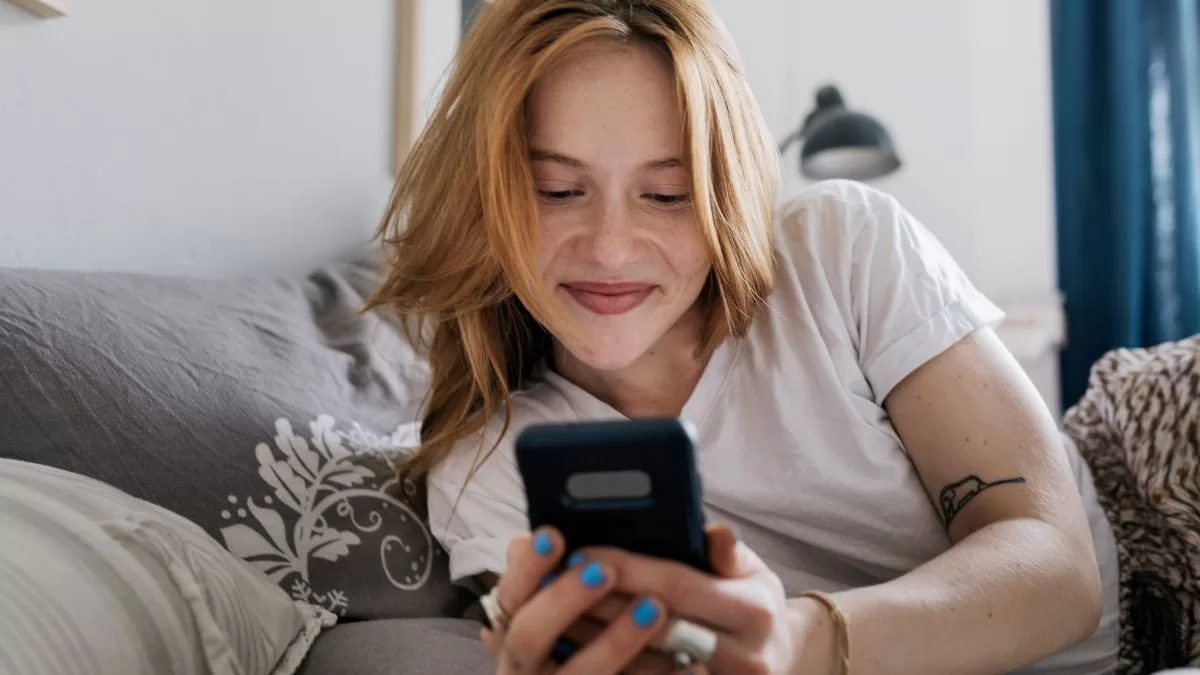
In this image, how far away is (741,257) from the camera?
32.3 inches

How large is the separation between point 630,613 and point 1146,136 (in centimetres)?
177

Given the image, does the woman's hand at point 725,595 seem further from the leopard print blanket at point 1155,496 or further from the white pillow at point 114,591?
the leopard print blanket at point 1155,496

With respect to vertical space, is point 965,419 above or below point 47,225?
below

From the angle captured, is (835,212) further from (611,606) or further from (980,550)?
(611,606)

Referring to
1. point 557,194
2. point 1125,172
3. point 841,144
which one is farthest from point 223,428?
point 1125,172

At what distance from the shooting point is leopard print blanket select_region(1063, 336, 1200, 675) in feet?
2.74

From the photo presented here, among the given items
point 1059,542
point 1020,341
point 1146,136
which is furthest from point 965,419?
point 1146,136

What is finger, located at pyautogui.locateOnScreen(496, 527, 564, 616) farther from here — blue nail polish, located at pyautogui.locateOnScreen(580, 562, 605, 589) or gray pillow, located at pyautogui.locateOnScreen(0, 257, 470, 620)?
gray pillow, located at pyautogui.locateOnScreen(0, 257, 470, 620)

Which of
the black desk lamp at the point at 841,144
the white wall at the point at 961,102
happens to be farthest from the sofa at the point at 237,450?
the white wall at the point at 961,102

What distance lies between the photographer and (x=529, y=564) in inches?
17.9

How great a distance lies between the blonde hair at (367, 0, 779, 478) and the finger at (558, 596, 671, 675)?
37cm

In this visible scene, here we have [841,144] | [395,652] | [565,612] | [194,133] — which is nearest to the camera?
[565,612]

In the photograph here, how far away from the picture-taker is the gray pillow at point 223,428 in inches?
27.8

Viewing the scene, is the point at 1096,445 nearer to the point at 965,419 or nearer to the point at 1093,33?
the point at 965,419
